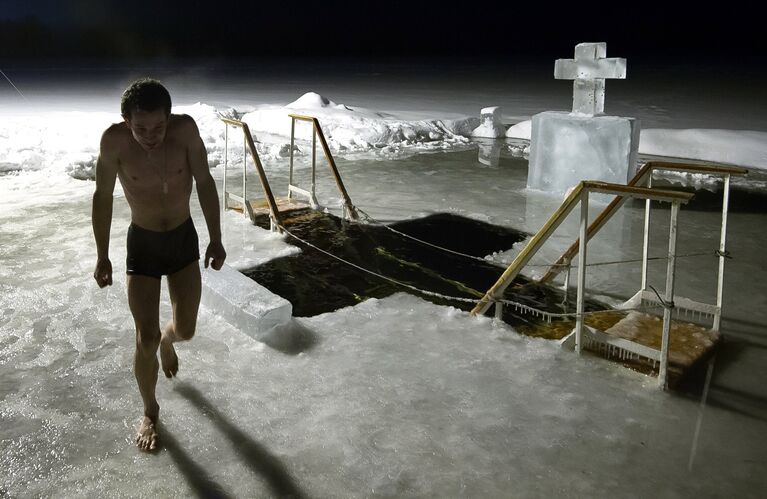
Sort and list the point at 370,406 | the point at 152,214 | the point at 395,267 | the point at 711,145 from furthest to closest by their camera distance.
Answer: the point at 711,145 < the point at 395,267 < the point at 370,406 < the point at 152,214

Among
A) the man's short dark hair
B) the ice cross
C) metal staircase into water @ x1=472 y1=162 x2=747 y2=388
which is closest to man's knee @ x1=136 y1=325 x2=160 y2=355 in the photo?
the man's short dark hair

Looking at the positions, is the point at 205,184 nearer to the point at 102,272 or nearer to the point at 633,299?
the point at 102,272

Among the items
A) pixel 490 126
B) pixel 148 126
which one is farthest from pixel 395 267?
pixel 490 126

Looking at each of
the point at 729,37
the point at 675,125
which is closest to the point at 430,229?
the point at 675,125

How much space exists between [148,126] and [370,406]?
1.90 metres

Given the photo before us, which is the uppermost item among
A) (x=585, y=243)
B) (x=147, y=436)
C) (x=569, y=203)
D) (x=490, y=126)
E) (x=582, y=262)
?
(x=490, y=126)

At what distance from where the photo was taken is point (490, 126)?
15352 millimetres

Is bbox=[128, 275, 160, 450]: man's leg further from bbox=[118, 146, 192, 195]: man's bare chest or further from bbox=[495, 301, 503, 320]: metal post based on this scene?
bbox=[495, 301, 503, 320]: metal post

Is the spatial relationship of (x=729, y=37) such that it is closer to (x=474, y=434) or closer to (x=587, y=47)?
(x=587, y=47)

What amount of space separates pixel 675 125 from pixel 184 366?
1404cm

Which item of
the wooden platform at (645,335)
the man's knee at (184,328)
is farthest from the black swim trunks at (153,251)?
the wooden platform at (645,335)

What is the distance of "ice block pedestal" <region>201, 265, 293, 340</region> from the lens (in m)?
4.58

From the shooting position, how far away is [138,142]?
10.6 ft

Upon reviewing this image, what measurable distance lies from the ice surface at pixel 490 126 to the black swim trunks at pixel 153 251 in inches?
496
